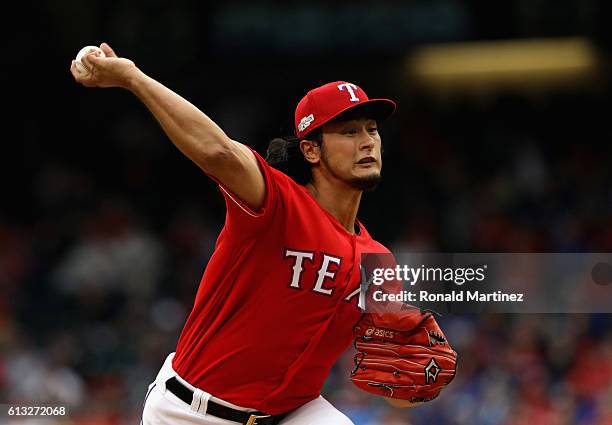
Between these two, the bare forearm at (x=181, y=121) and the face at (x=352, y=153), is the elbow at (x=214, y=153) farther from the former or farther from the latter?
the face at (x=352, y=153)

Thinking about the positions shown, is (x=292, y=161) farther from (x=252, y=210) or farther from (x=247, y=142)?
(x=247, y=142)

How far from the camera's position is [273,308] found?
3309mm

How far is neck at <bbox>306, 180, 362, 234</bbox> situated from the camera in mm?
3619

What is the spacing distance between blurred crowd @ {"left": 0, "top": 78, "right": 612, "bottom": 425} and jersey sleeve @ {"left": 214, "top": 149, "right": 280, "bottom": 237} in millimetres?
3635

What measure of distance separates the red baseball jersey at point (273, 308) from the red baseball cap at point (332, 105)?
0.29 meters

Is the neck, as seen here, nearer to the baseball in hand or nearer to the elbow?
the elbow

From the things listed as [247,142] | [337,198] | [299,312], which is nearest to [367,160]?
[337,198]

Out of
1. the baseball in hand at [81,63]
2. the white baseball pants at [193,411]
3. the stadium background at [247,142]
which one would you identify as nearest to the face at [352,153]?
the white baseball pants at [193,411]

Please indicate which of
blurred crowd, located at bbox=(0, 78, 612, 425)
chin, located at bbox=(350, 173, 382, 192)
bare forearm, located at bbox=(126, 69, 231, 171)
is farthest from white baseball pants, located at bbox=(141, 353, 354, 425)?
blurred crowd, located at bbox=(0, 78, 612, 425)

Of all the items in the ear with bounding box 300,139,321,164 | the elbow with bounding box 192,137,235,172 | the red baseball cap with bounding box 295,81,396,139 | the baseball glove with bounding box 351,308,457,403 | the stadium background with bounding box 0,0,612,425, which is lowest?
the baseball glove with bounding box 351,308,457,403

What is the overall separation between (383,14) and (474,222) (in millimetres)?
2665

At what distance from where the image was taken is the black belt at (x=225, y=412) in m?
3.35

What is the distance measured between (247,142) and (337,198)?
7.12 metres

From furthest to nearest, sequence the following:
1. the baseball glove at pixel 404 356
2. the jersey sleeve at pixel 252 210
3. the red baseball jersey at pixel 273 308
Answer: the baseball glove at pixel 404 356 → the red baseball jersey at pixel 273 308 → the jersey sleeve at pixel 252 210
